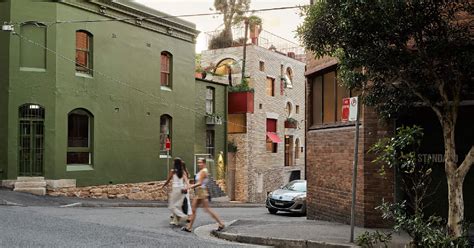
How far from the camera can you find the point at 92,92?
21109 millimetres

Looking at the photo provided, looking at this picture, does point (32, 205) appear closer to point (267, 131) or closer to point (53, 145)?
point (53, 145)

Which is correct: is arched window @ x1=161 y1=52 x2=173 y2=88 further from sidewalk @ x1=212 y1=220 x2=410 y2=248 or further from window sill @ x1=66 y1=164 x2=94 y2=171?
sidewalk @ x1=212 y1=220 x2=410 y2=248

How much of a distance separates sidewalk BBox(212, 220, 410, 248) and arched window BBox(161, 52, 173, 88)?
521 inches

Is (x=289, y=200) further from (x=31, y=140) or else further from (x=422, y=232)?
(x=422, y=232)

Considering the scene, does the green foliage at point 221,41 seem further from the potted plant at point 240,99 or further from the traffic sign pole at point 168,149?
the traffic sign pole at point 168,149

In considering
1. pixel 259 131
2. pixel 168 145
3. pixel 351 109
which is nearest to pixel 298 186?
pixel 168 145

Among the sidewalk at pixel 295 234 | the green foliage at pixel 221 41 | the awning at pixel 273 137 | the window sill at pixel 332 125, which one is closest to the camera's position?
the sidewalk at pixel 295 234

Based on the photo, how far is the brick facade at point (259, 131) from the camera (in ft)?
109

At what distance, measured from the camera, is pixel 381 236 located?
9.36 m

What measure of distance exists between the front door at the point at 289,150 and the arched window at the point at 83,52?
772 inches

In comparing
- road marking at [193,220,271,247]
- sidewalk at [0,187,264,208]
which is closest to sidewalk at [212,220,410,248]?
road marking at [193,220,271,247]

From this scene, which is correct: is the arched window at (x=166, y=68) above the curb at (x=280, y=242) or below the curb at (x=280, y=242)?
above

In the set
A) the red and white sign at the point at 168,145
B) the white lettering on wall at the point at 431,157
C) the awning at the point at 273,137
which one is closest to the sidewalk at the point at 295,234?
the white lettering on wall at the point at 431,157

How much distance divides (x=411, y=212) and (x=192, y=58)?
16.9m
